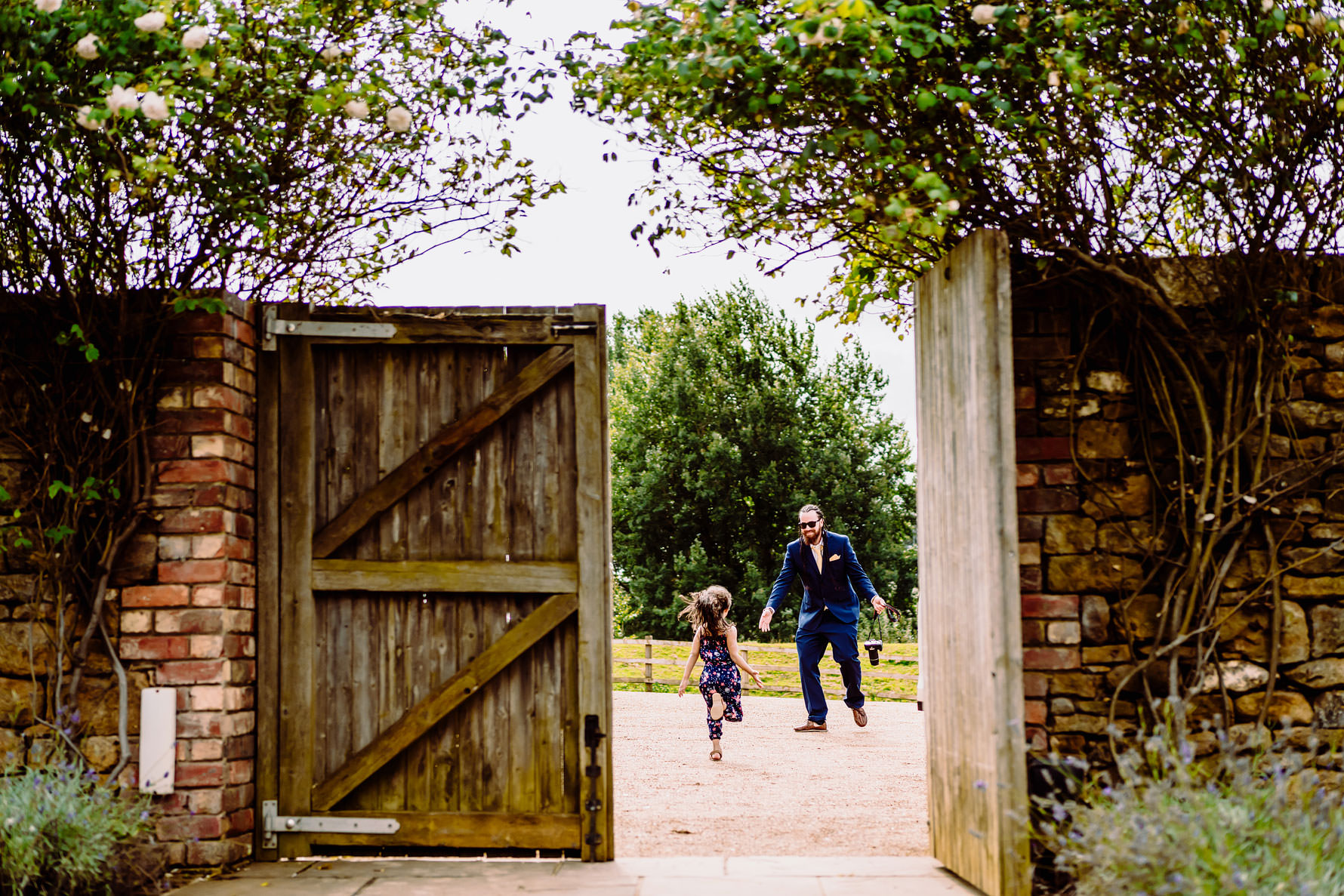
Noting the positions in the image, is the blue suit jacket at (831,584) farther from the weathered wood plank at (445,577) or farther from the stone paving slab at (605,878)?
the weathered wood plank at (445,577)

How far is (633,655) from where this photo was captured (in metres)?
17.8

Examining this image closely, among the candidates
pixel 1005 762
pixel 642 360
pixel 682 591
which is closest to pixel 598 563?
Answer: pixel 1005 762

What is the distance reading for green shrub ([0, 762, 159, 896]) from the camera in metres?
3.68

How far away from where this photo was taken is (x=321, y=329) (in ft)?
15.6

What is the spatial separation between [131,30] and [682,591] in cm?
2211

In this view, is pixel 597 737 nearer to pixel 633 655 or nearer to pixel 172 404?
pixel 172 404

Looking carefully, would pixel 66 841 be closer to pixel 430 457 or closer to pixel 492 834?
pixel 492 834

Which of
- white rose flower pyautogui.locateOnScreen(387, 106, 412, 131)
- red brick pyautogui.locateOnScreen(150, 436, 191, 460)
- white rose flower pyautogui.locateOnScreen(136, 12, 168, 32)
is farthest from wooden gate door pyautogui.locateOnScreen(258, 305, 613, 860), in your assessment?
white rose flower pyautogui.locateOnScreen(136, 12, 168, 32)

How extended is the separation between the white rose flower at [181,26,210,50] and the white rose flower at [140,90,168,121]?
220mm

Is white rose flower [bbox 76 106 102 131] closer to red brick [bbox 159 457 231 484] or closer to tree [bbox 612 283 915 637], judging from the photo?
red brick [bbox 159 457 231 484]


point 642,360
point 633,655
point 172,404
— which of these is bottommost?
point 633,655

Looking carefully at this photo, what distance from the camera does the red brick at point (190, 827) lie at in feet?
14.3

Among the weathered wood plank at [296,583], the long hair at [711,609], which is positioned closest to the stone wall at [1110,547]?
the weathered wood plank at [296,583]

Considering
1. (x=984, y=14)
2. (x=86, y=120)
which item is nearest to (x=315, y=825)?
(x=86, y=120)
